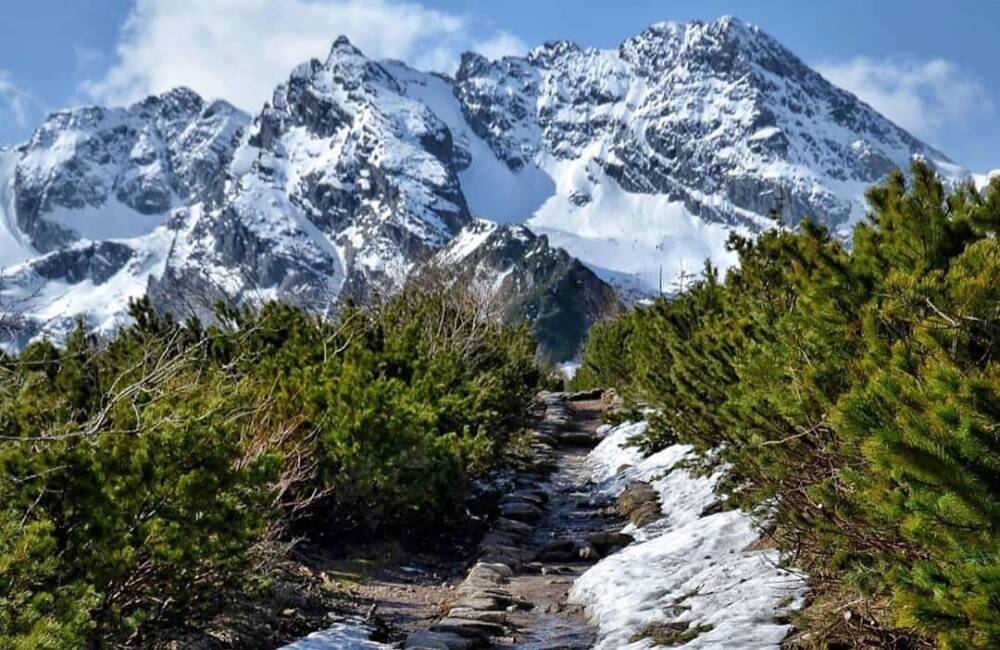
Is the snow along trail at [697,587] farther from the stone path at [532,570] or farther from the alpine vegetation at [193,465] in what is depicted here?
the alpine vegetation at [193,465]

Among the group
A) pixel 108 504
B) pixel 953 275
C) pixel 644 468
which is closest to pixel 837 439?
pixel 953 275

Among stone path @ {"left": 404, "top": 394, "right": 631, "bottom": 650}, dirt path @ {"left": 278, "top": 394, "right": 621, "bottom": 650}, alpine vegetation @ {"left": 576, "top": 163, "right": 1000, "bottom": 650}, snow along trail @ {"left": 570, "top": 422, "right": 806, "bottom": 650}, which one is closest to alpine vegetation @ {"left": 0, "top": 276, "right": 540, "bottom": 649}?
dirt path @ {"left": 278, "top": 394, "right": 621, "bottom": 650}

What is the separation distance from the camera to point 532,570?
10.5 m

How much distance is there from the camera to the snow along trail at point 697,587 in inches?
238

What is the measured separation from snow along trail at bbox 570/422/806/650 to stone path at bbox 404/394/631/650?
1.11 ft

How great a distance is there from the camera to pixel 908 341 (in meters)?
4.53

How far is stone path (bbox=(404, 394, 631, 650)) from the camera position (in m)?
7.59

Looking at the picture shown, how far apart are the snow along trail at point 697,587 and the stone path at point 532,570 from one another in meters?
0.34

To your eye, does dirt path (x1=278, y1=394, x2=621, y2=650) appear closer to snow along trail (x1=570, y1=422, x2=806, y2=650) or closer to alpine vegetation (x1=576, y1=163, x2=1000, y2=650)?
snow along trail (x1=570, y1=422, x2=806, y2=650)

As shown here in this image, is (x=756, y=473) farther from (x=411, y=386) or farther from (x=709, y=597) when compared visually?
(x=411, y=386)

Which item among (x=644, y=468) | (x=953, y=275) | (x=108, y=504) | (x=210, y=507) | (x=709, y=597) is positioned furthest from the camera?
(x=644, y=468)

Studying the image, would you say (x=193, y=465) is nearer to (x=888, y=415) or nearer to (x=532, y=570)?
(x=888, y=415)

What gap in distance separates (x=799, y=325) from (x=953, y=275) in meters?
1.80

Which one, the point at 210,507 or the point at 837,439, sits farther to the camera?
the point at 210,507
